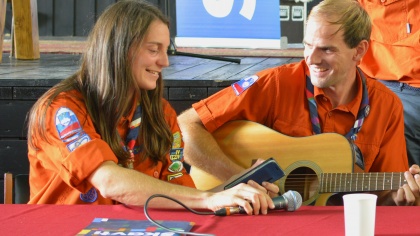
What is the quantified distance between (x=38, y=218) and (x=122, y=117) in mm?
537

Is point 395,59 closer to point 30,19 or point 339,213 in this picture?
point 339,213

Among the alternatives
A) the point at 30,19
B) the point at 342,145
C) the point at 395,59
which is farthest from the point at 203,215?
the point at 30,19

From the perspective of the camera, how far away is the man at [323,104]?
A: 2656 millimetres

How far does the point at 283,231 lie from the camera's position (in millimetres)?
1831

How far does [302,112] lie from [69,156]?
0.96 m

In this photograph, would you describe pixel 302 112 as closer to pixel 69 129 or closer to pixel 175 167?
pixel 175 167

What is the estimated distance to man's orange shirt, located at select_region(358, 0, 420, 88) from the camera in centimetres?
318

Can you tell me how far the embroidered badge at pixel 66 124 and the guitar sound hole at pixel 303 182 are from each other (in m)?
0.80

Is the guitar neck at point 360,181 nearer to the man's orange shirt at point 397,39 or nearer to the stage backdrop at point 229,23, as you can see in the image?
the man's orange shirt at point 397,39

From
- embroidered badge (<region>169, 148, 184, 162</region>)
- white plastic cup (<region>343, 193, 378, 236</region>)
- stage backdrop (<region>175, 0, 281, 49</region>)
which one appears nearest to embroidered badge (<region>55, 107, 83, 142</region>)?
embroidered badge (<region>169, 148, 184, 162</region>)

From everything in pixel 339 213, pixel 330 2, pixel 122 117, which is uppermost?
pixel 330 2

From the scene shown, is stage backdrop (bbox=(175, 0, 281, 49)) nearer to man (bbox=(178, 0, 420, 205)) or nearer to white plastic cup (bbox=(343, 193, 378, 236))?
man (bbox=(178, 0, 420, 205))

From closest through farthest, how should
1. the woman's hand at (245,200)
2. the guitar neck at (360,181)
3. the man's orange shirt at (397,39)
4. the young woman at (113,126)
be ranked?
1. the woman's hand at (245,200)
2. the young woman at (113,126)
3. the guitar neck at (360,181)
4. the man's orange shirt at (397,39)

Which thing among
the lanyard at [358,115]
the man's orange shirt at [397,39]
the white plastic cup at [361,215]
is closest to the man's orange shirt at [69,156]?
the lanyard at [358,115]
